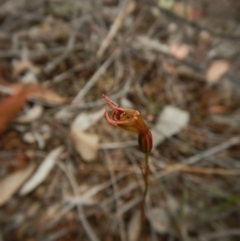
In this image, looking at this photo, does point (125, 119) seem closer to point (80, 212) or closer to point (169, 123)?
point (80, 212)

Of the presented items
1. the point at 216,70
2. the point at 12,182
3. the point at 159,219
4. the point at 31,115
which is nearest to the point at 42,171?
the point at 12,182

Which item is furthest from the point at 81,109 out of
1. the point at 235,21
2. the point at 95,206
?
the point at 235,21

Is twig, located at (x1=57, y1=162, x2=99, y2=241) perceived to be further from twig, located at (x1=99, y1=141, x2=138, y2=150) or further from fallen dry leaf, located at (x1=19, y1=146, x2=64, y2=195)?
twig, located at (x1=99, y1=141, x2=138, y2=150)

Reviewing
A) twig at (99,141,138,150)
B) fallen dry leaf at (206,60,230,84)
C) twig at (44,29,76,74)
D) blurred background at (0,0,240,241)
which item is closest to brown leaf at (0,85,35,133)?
blurred background at (0,0,240,241)

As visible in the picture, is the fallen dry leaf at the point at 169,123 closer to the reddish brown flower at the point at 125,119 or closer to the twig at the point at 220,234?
the twig at the point at 220,234

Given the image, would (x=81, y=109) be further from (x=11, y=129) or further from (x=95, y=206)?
(x=95, y=206)

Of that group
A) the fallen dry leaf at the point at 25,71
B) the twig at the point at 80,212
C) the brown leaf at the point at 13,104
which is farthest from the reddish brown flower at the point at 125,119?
the fallen dry leaf at the point at 25,71

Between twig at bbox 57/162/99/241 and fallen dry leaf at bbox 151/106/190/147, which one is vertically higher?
fallen dry leaf at bbox 151/106/190/147
